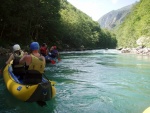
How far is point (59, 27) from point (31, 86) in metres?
40.6

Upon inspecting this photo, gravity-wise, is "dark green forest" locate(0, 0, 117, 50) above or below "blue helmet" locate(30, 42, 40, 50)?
above

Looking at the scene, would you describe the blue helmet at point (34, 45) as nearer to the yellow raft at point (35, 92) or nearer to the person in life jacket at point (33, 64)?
the person in life jacket at point (33, 64)

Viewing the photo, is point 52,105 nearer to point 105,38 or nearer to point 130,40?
point 130,40

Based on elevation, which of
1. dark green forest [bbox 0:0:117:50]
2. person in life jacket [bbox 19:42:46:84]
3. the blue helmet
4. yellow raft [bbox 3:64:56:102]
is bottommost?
yellow raft [bbox 3:64:56:102]

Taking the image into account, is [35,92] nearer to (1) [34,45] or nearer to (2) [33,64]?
(2) [33,64]

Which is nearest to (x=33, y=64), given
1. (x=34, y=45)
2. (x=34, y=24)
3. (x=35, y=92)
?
(x=34, y=45)

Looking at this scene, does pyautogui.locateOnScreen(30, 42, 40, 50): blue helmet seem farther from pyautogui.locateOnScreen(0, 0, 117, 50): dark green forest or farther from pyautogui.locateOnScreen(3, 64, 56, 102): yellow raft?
pyautogui.locateOnScreen(0, 0, 117, 50): dark green forest

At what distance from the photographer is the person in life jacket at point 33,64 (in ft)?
21.5

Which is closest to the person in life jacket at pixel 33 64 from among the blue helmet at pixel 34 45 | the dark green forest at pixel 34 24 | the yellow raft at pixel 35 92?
the blue helmet at pixel 34 45

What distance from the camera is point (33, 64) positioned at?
6648 mm

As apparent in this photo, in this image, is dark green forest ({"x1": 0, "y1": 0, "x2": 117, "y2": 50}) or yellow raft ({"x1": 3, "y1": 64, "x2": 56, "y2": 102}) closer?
yellow raft ({"x1": 3, "y1": 64, "x2": 56, "y2": 102})

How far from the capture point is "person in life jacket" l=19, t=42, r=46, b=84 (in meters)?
6.56

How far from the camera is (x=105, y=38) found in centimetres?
12544

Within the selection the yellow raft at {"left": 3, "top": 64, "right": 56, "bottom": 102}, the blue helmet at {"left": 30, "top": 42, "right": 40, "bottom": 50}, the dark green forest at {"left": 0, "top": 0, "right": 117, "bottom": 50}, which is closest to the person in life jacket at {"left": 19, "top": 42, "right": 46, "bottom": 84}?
the blue helmet at {"left": 30, "top": 42, "right": 40, "bottom": 50}
